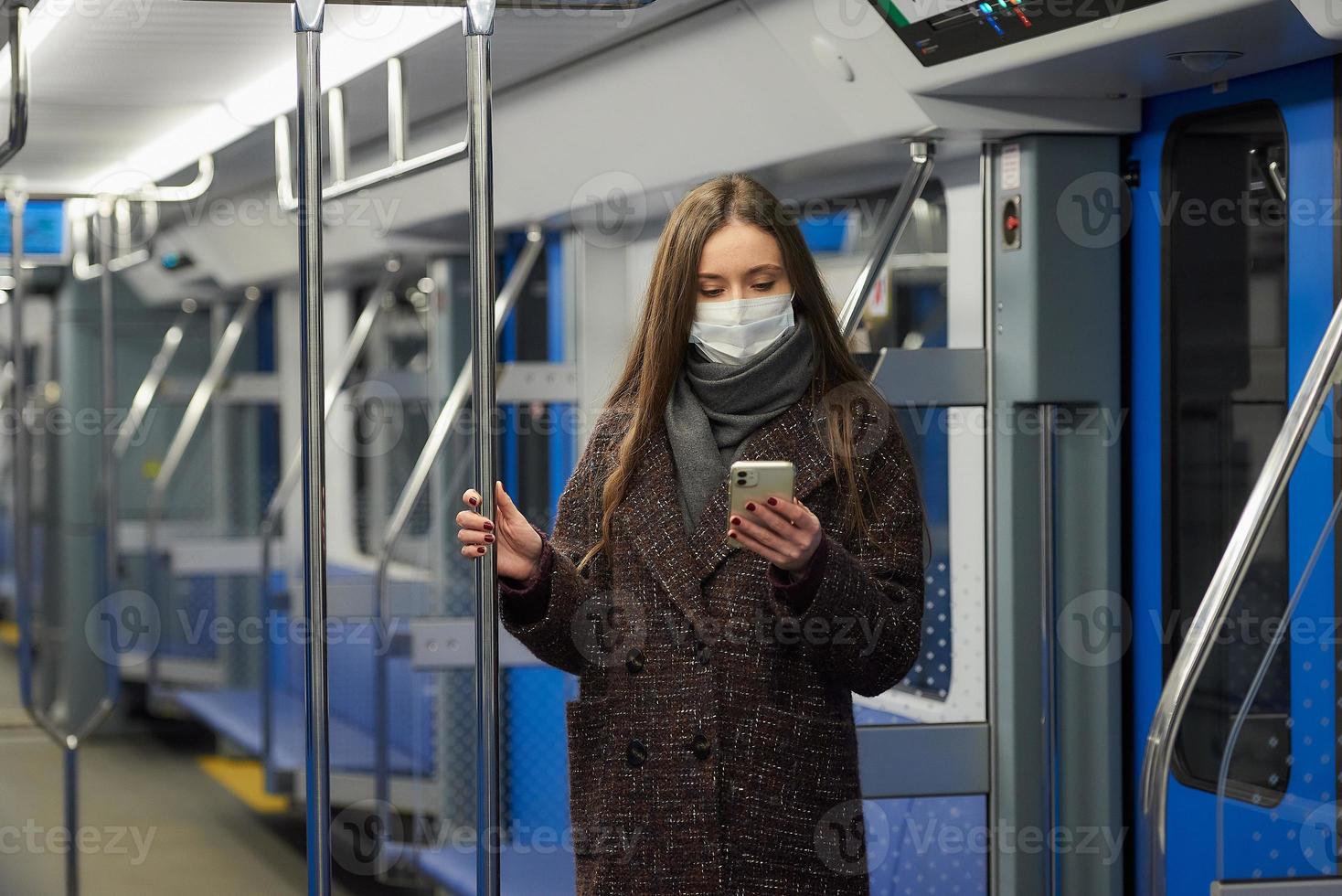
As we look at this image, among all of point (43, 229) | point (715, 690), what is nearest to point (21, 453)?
point (43, 229)

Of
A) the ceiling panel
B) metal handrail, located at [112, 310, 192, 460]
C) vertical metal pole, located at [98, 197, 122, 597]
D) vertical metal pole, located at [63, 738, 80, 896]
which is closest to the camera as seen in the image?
the ceiling panel

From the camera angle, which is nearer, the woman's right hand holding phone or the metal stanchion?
the woman's right hand holding phone

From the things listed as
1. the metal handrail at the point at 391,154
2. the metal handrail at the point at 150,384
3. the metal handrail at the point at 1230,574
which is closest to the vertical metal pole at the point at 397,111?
the metal handrail at the point at 391,154

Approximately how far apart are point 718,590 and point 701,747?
21cm

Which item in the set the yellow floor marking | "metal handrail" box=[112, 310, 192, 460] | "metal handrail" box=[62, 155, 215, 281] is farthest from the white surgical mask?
"metal handrail" box=[112, 310, 192, 460]

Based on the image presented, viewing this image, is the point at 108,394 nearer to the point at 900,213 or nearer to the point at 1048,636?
the point at 900,213

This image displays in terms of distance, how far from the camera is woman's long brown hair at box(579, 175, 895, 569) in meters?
2.20

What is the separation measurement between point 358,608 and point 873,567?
11.5 ft

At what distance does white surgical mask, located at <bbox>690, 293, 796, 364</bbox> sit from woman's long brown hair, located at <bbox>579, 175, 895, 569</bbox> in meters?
0.02

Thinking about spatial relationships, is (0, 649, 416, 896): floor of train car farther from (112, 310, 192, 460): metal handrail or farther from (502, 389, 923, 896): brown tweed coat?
(502, 389, 923, 896): brown tweed coat

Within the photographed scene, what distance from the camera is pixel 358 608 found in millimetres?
5320

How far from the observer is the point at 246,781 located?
26.3ft

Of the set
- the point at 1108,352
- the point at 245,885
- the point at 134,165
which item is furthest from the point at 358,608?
the point at 1108,352

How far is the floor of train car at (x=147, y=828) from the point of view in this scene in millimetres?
6207
